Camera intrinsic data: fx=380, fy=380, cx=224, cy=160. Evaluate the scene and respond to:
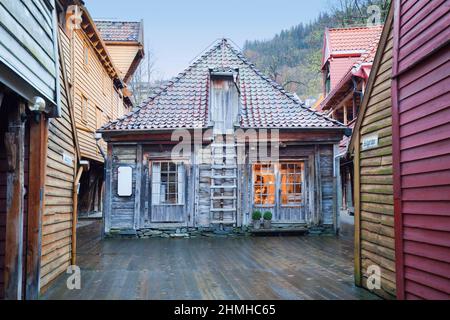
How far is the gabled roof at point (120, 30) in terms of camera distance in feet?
74.3

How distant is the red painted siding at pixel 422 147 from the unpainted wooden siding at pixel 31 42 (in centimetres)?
423

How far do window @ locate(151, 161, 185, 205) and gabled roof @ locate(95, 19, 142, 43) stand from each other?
526 inches

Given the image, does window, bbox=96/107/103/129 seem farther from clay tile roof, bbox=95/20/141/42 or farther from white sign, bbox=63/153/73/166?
white sign, bbox=63/153/73/166

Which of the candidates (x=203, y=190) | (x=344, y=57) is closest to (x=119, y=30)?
(x=344, y=57)

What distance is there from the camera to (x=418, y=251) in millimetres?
4180

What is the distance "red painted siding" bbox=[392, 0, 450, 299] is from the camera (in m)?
3.80

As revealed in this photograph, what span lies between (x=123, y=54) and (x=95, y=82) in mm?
5877

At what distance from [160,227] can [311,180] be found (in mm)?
4866

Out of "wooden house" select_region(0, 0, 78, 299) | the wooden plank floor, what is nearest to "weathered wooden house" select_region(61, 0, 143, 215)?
the wooden plank floor

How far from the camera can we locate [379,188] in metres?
5.34

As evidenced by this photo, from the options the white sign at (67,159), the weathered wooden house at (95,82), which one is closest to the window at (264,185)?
the weathered wooden house at (95,82)

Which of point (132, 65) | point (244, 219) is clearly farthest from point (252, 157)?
point (132, 65)

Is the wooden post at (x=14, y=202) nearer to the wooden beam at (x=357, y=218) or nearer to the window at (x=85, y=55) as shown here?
the wooden beam at (x=357, y=218)

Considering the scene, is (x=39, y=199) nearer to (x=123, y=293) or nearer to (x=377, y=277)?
(x=123, y=293)
